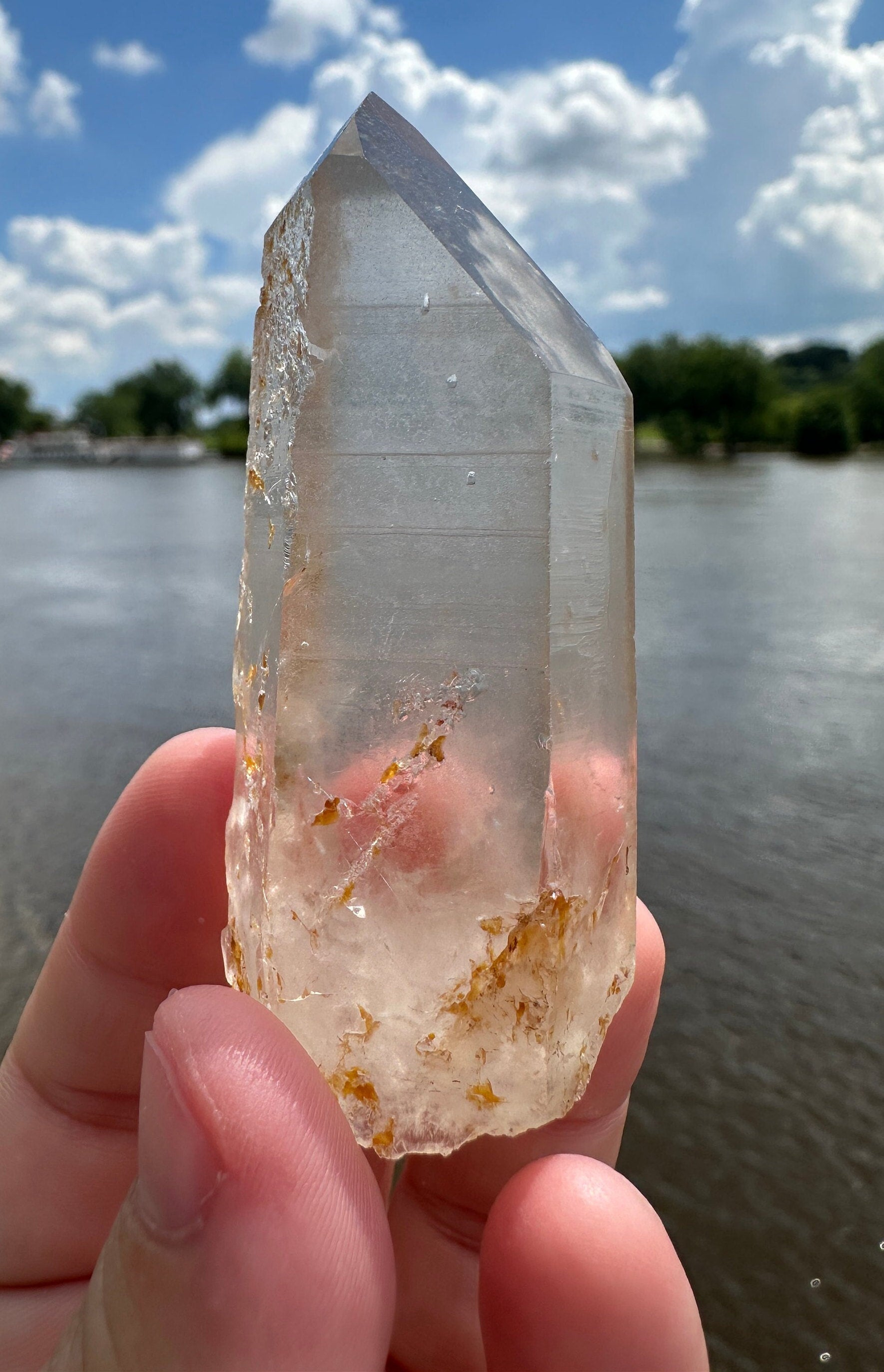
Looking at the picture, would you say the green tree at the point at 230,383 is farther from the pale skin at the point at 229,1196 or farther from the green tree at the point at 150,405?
the pale skin at the point at 229,1196

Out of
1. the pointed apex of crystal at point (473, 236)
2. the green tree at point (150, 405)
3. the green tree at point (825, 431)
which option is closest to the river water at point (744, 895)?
the pointed apex of crystal at point (473, 236)

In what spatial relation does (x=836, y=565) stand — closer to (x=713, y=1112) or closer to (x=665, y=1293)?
(x=713, y=1112)

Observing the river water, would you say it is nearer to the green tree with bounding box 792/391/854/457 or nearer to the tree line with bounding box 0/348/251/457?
the green tree with bounding box 792/391/854/457

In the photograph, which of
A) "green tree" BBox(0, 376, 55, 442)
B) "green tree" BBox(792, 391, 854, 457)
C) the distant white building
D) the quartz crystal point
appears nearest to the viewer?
the quartz crystal point

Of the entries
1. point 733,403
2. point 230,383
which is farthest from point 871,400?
point 230,383

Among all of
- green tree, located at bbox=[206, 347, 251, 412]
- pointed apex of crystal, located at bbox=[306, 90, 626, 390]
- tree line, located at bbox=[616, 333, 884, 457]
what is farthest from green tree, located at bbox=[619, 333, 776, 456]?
pointed apex of crystal, located at bbox=[306, 90, 626, 390]

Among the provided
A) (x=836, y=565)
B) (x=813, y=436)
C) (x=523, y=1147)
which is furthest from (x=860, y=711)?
(x=813, y=436)

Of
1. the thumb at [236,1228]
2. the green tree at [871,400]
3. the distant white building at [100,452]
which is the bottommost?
the thumb at [236,1228]
